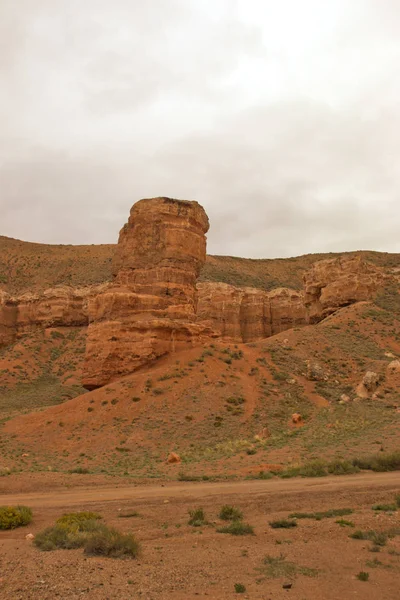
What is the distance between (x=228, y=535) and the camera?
32.7 feet

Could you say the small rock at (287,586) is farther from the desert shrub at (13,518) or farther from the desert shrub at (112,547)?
the desert shrub at (13,518)

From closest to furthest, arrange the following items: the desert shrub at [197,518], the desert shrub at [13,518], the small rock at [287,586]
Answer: the small rock at [287,586]
the desert shrub at [197,518]
the desert shrub at [13,518]

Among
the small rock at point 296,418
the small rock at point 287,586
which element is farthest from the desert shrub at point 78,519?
the small rock at point 296,418

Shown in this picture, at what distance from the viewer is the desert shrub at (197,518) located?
35.4 ft

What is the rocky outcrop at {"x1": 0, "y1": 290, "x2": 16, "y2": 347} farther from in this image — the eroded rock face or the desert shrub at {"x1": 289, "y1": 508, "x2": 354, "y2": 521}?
the desert shrub at {"x1": 289, "y1": 508, "x2": 354, "y2": 521}

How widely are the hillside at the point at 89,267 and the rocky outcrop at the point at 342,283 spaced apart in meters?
31.0

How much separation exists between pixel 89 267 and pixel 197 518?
3153 inches

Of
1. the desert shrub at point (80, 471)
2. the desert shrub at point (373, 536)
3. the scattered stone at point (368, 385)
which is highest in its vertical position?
the scattered stone at point (368, 385)

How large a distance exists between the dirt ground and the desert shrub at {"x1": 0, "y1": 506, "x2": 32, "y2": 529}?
0.85ft

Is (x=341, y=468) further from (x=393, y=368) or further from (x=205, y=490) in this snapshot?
(x=393, y=368)

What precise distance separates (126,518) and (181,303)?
23.4m

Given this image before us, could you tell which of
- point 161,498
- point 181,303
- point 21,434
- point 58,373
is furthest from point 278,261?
point 161,498

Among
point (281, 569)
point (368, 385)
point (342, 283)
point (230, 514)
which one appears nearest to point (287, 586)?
point (281, 569)

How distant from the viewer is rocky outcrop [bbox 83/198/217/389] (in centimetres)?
3192
